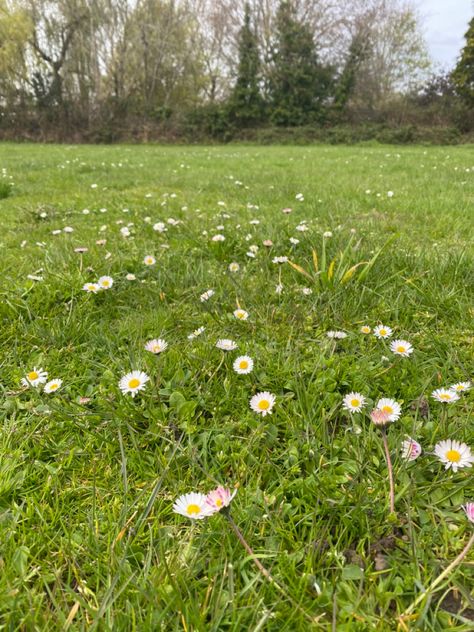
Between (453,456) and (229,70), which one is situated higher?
(229,70)

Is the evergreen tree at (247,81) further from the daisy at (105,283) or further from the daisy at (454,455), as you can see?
the daisy at (454,455)

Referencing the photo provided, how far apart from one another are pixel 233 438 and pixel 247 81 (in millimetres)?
28222

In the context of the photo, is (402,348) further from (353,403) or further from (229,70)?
(229,70)

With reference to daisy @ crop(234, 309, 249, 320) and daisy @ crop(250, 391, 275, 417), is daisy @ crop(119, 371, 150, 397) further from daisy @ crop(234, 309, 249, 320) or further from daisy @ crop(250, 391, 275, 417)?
daisy @ crop(234, 309, 249, 320)

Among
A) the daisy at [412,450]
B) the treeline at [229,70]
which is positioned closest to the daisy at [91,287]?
the daisy at [412,450]

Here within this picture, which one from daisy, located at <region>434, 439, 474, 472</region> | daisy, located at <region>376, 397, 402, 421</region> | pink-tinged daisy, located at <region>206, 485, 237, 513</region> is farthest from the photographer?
daisy, located at <region>376, 397, 402, 421</region>

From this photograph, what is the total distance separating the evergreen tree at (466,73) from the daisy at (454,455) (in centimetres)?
2522

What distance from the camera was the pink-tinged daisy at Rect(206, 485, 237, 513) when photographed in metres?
0.89

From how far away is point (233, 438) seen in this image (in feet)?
4.49

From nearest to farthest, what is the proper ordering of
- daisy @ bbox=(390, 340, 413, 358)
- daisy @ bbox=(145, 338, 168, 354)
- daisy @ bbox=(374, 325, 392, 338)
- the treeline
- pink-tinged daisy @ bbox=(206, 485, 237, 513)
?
pink-tinged daisy @ bbox=(206, 485, 237, 513) < daisy @ bbox=(145, 338, 168, 354) < daisy @ bbox=(390, 340, 413, 358) < daisy @ bbox=(374, 325, 392, 338) < the treeline

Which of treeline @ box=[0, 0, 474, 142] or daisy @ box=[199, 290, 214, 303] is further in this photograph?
treeline @ box=[0, 0, 474, 142]

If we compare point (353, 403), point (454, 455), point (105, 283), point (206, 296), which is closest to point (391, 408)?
point (353, 403)

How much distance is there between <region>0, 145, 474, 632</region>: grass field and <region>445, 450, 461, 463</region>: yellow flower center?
7 cm

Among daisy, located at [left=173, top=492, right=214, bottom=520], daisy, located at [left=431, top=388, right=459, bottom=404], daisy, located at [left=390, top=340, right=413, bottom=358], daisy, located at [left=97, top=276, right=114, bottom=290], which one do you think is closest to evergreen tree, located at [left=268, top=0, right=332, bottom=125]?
daisy, located at [left=97, top=276, right=114, bottom=290]
